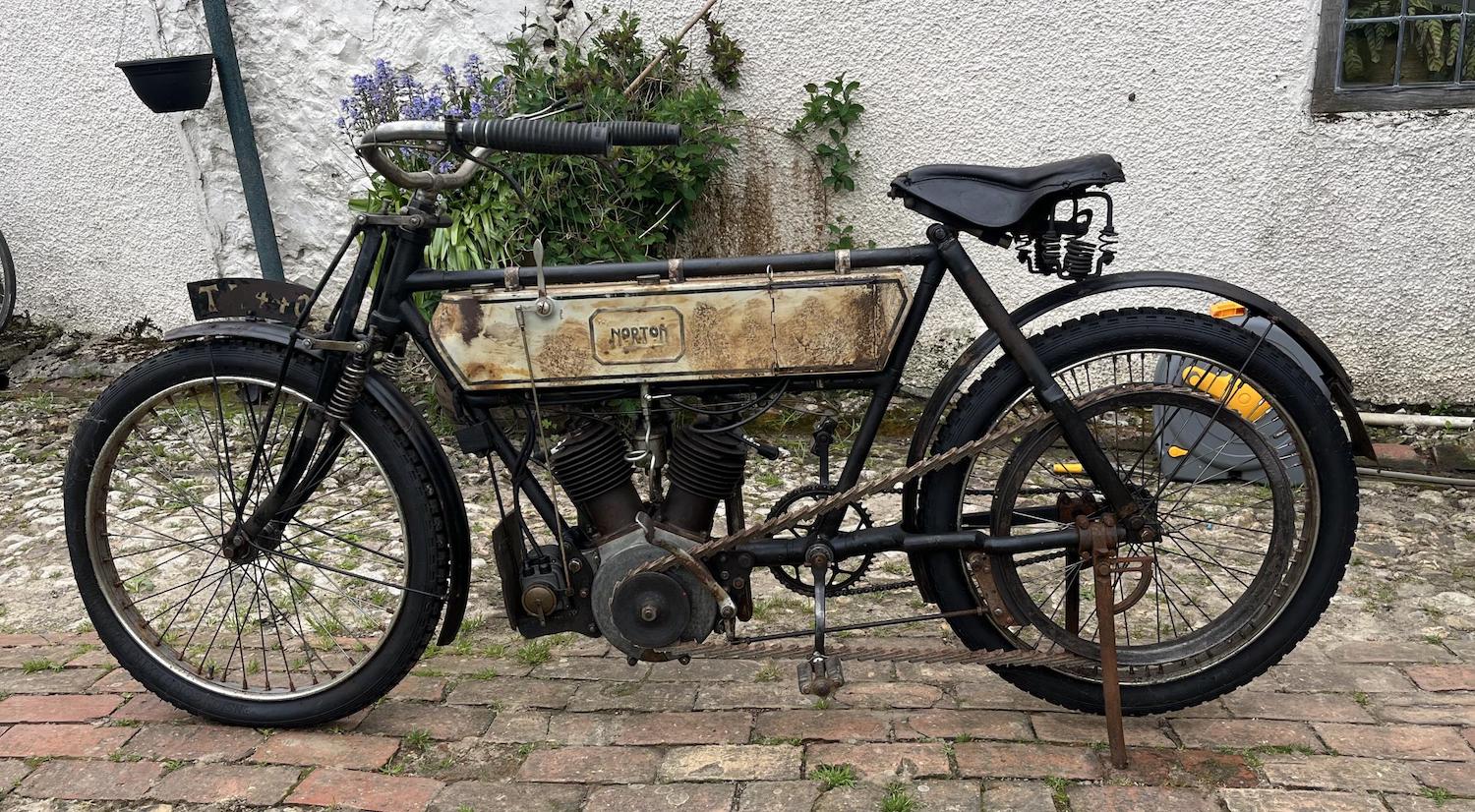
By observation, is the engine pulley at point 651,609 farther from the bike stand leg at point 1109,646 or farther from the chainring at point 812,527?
the bike stand leg at point 1109,646

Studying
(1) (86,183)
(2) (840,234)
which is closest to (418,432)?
(2) (840,234)

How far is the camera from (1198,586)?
3715 millimetres

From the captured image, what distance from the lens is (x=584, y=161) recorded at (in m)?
4.98

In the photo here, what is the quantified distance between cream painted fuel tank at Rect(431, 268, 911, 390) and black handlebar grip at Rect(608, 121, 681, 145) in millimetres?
321

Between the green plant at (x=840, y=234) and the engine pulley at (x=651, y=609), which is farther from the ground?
the green plant at (x=840, y=234)

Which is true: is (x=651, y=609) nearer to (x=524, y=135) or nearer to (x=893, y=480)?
(x=893, y=480)

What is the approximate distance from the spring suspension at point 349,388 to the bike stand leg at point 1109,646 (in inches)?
72.6

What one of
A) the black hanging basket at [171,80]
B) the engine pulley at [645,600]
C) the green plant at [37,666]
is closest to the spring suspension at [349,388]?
the engine pulley at [645,600]

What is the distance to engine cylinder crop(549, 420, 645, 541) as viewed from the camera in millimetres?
2746

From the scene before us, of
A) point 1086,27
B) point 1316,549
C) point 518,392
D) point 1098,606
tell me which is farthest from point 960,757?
point 1086,27


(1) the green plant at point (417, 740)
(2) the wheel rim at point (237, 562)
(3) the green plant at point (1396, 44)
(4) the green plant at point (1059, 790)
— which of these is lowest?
(1) the green plant at point (417, 740)

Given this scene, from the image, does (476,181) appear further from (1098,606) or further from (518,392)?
(1098,606)

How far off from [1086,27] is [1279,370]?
262cm

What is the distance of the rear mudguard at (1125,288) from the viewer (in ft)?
8.59
